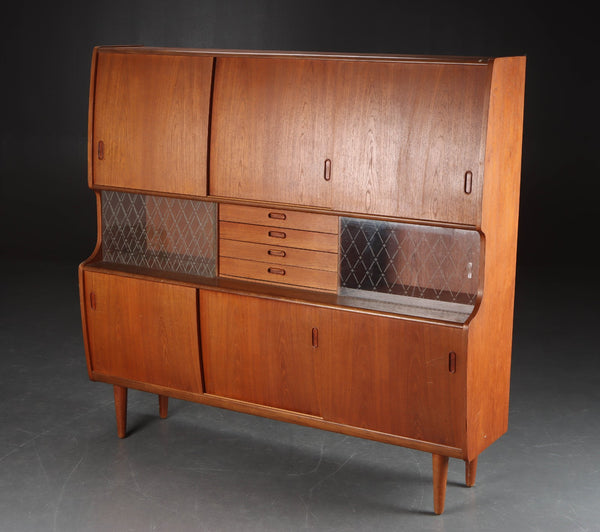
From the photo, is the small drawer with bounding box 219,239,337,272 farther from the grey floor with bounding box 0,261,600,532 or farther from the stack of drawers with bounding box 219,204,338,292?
the grey floor with bounding box 0,261,600,532

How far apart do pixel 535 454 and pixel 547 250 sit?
416cm

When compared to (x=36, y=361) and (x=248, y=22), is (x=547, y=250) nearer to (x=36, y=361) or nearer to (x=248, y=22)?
(x=248, y=22)

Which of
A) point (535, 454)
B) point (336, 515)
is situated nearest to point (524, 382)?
point (535, 454)

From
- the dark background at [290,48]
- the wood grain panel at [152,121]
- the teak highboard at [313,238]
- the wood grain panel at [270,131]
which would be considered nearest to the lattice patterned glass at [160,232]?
the teak highboard at [313,238]

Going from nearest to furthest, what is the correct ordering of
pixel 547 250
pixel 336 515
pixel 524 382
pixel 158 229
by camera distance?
pixel 336 515 < pixel 158 229 < pixel 524 382 < pixel 547 250

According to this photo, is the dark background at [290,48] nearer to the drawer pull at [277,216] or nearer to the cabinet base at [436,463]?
the cabinet base at [436,463]

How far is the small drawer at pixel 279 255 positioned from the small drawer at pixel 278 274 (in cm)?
2

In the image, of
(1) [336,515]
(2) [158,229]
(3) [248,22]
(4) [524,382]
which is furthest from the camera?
(3) [248,22]

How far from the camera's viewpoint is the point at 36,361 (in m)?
6.30

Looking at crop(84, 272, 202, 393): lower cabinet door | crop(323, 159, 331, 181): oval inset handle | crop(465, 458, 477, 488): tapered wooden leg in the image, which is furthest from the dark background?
crop(323, 159, 331, 181): oval inset handle

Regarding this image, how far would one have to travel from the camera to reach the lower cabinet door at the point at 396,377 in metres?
4.21

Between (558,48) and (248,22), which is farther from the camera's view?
(248,22)

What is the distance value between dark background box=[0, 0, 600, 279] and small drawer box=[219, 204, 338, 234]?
4.23m

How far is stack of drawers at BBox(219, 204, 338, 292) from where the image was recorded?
4574mm
